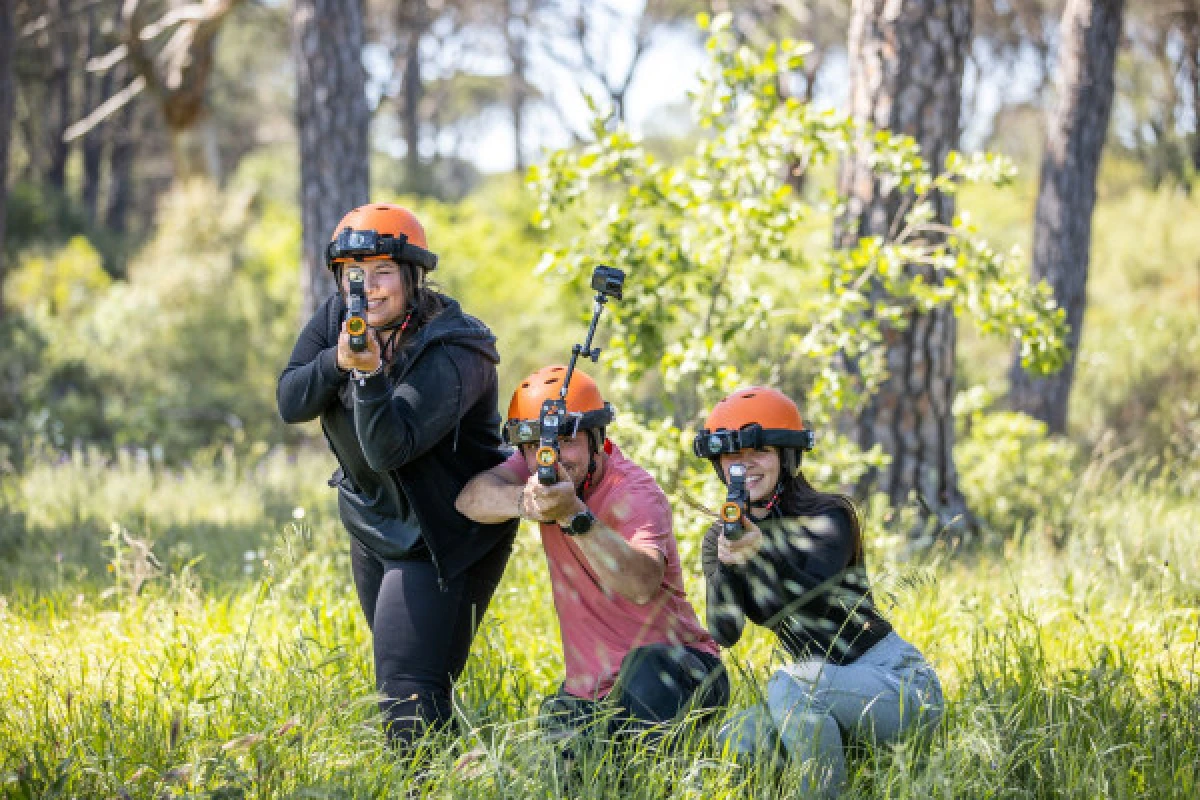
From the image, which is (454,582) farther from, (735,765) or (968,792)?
(968,792)

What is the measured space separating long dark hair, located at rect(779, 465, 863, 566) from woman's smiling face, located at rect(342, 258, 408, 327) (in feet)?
3.94

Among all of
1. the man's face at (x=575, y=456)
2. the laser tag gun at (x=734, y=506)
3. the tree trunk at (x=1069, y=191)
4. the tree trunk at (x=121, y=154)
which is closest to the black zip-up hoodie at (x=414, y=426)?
the man's face at (x=575, y=456)

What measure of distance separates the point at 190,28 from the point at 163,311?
3394 mm

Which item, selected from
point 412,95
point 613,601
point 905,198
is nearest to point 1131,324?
point 905,198

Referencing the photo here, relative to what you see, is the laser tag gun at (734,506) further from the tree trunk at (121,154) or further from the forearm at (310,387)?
the tree trunk at (121,154)

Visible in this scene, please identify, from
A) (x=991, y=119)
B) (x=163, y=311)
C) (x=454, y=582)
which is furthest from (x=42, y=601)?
(x=991, y=119)

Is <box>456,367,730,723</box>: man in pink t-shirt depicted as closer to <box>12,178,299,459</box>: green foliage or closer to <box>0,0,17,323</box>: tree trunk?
<box>0,0,17,323</box>: tree trunk

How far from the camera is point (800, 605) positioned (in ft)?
10.6

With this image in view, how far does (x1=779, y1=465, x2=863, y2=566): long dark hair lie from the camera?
3.32 metres

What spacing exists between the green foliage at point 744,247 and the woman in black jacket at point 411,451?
59.7 inches

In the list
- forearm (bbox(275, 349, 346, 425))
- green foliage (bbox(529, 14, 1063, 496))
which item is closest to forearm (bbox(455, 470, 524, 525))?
forearm (bbox(275, 349, 346, 425))

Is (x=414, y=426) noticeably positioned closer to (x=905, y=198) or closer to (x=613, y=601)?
(x=613, y=601)

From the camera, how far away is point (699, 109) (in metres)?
5.05

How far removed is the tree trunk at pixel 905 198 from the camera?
618 cm
